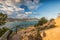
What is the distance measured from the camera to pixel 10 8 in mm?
5871

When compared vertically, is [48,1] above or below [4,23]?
above

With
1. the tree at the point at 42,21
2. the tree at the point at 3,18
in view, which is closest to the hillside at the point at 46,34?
the tree at the point at 42,21

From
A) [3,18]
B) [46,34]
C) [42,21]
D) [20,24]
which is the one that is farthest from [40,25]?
[3,18]

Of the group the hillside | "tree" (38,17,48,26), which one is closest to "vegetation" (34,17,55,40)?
"tree" (38,17,48,26)

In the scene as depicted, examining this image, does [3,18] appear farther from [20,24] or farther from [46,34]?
[46,34]

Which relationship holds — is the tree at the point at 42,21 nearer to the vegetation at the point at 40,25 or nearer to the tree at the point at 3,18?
the vegetation at the point at 40,25

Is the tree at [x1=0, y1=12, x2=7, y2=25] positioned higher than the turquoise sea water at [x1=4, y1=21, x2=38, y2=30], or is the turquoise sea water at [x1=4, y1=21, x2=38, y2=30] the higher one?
the tree at [x1=0, y1=12, x2=7, y2=25]

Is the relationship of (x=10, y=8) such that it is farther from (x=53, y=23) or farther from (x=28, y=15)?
(x=53, y=23)

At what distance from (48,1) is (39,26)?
40.0 inches

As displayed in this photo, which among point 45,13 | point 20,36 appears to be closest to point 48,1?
point 45,13

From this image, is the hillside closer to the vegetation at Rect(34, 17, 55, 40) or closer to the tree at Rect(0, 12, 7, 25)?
the vegetation at Rect(34, 17, 55, 40)

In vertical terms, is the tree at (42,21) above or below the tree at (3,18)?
below

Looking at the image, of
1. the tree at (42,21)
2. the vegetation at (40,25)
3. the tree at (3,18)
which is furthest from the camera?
the tree at (3,18)

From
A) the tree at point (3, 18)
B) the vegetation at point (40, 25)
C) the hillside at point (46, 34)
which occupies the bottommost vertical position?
the hillside at point (46, 34)
